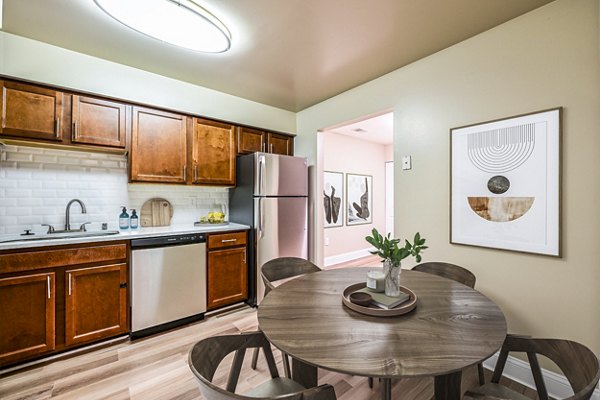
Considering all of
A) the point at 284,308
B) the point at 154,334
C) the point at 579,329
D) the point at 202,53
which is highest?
the point at 202,53

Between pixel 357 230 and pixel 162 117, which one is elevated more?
pixel 162 117

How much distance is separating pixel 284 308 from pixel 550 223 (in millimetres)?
1779

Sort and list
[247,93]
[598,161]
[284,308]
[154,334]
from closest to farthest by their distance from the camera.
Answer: [284,308]
[598,161]
[154,334]
[247,93]

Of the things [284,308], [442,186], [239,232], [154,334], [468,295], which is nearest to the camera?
[284,308]

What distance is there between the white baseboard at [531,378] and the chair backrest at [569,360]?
2.90ft

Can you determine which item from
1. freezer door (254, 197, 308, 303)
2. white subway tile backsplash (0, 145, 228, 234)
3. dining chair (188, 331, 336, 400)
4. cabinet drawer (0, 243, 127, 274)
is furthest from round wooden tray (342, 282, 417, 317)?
white subway tile backsplash (0, 145, 228, 234)

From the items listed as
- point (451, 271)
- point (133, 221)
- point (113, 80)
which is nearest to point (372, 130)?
point (451, 271)

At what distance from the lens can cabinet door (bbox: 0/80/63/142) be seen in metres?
2.03

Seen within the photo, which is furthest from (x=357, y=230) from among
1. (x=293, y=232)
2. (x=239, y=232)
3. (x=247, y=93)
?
(x=247, y=93)

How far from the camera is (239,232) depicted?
9.92ft

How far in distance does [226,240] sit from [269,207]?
1.97 feet

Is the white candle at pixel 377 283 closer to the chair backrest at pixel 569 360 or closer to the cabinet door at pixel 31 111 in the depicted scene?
the chair backrest at pixel 569 360

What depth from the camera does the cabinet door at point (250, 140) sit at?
330 cm

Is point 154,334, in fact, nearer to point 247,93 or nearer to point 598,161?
point 247,93
